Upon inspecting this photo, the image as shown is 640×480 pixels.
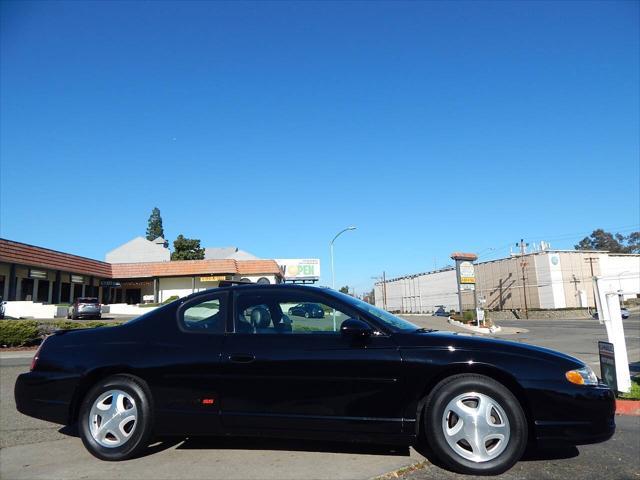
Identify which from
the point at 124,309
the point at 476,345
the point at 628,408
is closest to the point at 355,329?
the point at 476,345

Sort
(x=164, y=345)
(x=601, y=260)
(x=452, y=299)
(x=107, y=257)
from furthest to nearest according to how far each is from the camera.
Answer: (x=452, y=299)
(x=601, y=260)
(x=107, y=257)
(x=164, y=345)

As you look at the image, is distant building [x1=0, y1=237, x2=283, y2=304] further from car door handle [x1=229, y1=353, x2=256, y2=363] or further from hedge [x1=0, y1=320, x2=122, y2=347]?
car door handle [x1=229, y1=353, x2=256, y2=363]

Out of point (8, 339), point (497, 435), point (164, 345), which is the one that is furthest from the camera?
point (8, 339)

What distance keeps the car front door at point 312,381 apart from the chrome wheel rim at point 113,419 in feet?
2.60

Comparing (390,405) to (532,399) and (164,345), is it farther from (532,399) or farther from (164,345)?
(164,345)

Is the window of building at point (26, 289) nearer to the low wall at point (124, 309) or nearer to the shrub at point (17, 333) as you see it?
the low wall at point (124, 309)

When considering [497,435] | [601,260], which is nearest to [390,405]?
[497,435]

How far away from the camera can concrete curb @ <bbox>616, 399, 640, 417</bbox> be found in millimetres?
6766

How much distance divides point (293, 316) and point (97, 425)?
1826 mm

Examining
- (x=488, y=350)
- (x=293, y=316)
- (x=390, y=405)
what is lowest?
(x=390, y=405)

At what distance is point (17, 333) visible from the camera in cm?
1634

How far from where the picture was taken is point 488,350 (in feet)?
11.6

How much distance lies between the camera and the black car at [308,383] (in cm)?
338

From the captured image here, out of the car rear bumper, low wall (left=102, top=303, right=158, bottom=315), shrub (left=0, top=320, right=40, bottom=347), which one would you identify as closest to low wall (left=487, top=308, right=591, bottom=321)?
low wall (left=102, top=303, right=158, bottom=315)
